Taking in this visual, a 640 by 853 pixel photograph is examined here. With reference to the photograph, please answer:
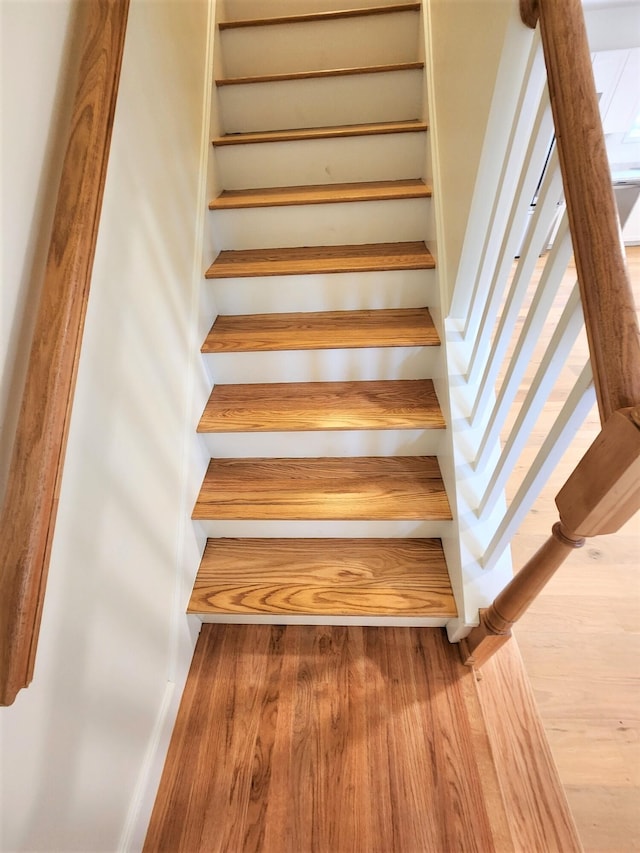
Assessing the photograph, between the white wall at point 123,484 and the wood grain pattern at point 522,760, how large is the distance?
2.90 feet

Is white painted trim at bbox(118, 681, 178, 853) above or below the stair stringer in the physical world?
below

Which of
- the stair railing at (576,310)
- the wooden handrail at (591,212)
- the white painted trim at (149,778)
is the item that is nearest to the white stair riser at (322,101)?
the stair railing at (576,310)

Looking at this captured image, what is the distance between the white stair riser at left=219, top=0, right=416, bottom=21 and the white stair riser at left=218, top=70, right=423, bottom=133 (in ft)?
1.42

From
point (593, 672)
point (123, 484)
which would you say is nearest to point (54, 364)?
point (123, 484)

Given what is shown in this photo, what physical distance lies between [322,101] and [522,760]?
2.28m

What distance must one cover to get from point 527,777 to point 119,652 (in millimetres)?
1044

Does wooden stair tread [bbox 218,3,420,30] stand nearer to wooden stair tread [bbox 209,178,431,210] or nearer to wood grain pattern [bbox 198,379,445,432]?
wooden stair tread [bbox 209,178,431,210]

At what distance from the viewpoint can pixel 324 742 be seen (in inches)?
49.5

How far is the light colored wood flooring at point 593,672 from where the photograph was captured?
1129mm

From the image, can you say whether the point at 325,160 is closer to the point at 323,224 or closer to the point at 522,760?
the point at 323,224

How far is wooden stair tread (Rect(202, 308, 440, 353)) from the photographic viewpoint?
61.0 inches

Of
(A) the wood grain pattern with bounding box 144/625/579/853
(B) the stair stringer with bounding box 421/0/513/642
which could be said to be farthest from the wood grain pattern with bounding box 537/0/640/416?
(A) the wood grain pattern with bounding box 144/625/579/853

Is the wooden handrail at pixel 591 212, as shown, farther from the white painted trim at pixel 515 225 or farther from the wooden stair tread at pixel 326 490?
the wooden stair tread at pixel 326 490

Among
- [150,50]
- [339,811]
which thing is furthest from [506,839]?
[150,50]
